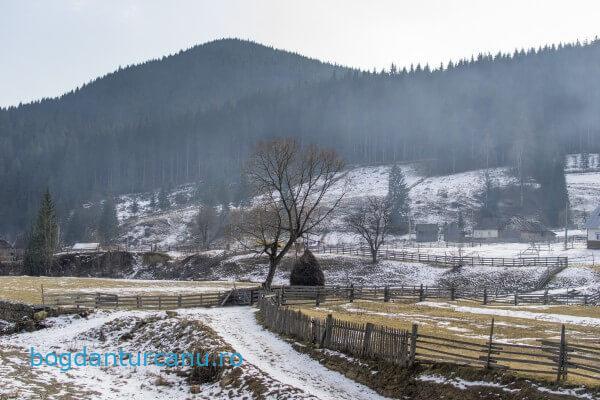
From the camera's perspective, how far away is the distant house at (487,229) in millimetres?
106688

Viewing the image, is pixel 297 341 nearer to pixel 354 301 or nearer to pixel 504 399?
pixel 504 399

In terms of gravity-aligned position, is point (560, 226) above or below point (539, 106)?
below

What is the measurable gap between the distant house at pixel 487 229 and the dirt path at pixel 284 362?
274 ft

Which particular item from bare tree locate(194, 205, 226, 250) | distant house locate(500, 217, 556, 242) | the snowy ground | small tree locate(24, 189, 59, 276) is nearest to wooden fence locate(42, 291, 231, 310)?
the snowy ground

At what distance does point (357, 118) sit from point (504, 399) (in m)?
174

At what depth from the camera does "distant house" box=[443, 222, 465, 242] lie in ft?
337

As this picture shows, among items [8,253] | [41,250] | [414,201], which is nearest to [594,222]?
[414,201]

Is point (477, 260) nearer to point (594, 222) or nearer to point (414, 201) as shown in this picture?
point (594, 222)

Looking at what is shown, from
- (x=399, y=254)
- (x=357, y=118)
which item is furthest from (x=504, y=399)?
(x=357, y=118)

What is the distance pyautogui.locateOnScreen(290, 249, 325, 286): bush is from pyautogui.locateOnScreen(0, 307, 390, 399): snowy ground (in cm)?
1249

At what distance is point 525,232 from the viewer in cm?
10262

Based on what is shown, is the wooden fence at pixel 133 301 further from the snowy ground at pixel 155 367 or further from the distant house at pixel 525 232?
the distant house at pixel 525 232

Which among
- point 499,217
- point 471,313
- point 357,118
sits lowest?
point 471,313

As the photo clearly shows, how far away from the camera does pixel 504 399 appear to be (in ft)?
51.8
